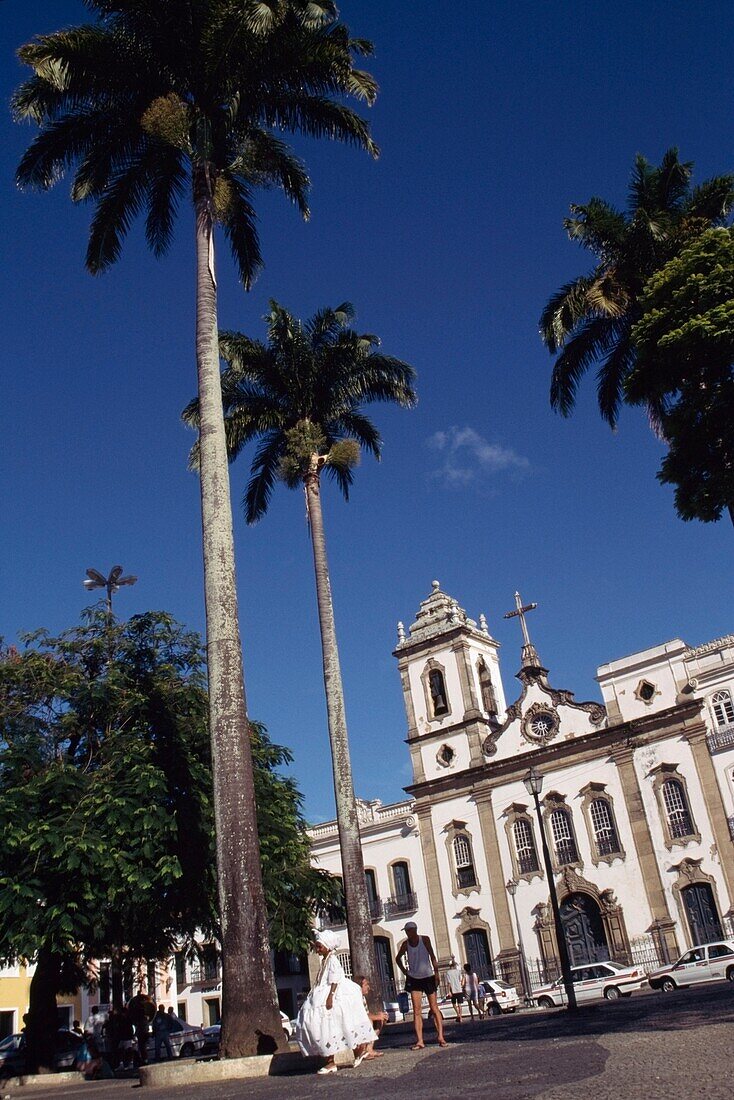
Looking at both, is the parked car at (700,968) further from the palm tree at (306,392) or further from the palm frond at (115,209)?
the palm frond at (115,209)

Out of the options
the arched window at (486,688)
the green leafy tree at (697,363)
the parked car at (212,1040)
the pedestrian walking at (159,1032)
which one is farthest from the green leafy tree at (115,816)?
the arched window at (486,688)

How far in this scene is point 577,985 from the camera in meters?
27.2

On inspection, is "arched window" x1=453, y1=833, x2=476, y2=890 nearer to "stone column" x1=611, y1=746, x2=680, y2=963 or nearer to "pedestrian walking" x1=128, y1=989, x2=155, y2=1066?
"stone column" x1=611, y1=746, x2=680, y2=963

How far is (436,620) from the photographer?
44.1 m

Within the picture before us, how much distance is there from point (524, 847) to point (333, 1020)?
30.7m

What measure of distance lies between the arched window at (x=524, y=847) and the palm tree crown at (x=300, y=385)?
68.1 feet

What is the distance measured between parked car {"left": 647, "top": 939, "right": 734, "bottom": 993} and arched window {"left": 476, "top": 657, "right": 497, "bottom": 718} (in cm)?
1764

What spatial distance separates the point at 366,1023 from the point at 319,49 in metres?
15.1

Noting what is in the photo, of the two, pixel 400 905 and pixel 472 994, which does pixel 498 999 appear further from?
pixel 400 905

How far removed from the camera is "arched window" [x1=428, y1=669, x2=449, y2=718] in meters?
42.5

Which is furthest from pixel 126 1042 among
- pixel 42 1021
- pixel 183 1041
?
pixel 183 1041

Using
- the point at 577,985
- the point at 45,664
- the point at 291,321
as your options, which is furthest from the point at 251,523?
the point at 577,985

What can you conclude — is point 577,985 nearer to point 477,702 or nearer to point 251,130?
point 477,702

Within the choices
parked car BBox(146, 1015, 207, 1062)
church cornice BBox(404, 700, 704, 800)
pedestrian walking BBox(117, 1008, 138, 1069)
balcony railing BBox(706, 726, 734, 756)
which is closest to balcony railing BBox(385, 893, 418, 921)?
church cornice BBox(404, 700, 704, 800)
